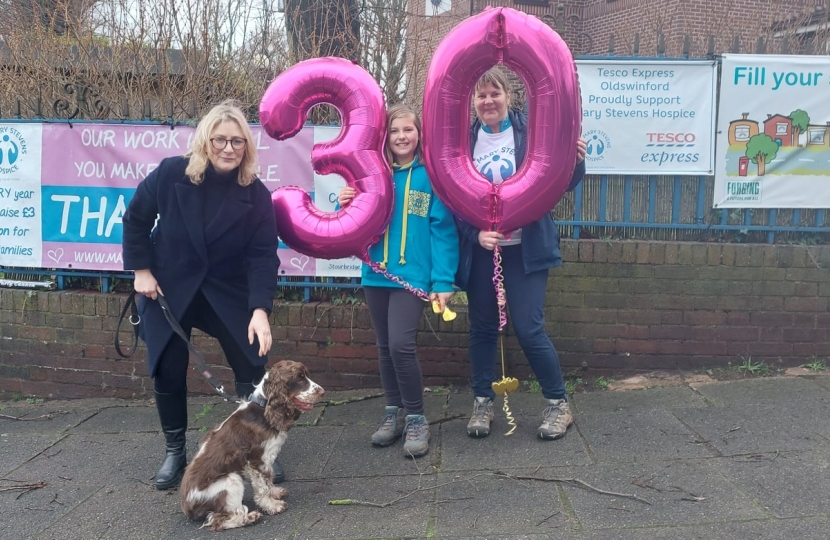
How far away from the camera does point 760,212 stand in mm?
4699

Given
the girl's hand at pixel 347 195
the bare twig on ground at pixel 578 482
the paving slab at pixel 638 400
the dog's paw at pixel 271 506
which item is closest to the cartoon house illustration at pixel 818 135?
the paving slab at pixel 638 400

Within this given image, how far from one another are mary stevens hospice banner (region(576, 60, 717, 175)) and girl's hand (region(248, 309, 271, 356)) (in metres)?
2.55

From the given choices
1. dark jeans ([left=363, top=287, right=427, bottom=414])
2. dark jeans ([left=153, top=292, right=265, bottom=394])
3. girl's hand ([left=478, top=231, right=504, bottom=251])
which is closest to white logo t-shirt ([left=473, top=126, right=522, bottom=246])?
girl's hand ([left=478, top=231, right=504, bottom=251])

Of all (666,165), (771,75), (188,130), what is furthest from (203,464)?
(771,75)

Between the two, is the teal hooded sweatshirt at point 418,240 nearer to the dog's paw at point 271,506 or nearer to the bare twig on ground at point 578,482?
the bare twig on ground at point 578,482

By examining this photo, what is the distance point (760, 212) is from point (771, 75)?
917mm

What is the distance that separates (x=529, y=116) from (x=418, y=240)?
827 mm

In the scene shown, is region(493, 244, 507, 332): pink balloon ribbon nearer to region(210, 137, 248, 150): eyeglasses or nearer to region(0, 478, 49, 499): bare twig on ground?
region(210, 137, 248, 150): eyeglasses

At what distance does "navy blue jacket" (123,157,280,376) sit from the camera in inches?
125

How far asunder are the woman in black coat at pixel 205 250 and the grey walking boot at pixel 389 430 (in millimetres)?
812

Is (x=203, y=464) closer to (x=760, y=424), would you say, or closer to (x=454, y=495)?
(x=454, y=495)

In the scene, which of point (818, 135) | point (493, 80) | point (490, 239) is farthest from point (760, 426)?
point (493, 80)

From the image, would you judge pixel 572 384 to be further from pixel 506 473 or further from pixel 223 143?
pixel 223 143

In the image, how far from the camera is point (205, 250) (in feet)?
10.5
